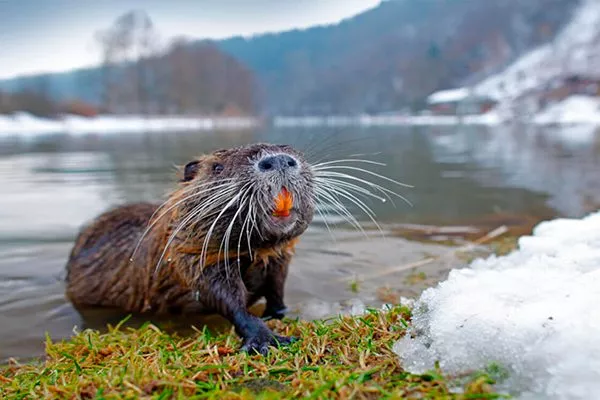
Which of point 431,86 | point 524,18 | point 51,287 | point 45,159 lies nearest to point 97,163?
point 45,159

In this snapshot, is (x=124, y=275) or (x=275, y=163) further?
(x=124, y=275)

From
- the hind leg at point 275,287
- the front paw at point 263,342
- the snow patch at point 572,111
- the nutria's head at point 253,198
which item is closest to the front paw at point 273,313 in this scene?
the hind leg at point 275,287

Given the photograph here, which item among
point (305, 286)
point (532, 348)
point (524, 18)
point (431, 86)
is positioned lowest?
point (305, 286)

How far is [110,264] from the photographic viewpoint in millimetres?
3711

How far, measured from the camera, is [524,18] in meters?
84.1

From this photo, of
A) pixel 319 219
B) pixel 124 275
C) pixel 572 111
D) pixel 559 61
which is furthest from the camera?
pixel 559 61

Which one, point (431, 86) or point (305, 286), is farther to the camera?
point (431, 86)

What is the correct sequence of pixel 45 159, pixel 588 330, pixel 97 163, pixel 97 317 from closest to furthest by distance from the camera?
pixel 588 330 < pixel 97 317 < pixel 97 163 < pixel 45 159

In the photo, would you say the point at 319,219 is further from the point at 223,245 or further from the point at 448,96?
the point at 448,96

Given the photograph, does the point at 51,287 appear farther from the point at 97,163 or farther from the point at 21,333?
the point at 97,163

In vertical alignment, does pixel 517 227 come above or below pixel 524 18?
below

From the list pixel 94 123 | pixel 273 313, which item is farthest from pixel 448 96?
pixel 273 313

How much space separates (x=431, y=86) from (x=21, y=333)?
71.0 meters

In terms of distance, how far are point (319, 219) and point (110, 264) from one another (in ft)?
10.1
